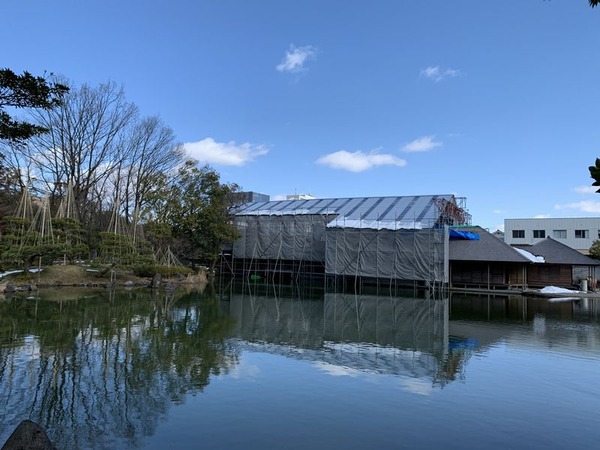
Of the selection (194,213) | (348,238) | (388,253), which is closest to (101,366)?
(388,253)

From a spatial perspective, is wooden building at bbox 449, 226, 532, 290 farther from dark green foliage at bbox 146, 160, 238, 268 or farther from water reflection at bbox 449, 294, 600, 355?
dark green foliage at bbox 146, 160, 238, 268

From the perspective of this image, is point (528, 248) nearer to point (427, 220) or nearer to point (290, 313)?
point (427, 220)

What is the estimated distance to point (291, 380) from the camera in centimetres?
657

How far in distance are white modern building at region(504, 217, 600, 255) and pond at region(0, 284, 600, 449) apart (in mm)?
29141

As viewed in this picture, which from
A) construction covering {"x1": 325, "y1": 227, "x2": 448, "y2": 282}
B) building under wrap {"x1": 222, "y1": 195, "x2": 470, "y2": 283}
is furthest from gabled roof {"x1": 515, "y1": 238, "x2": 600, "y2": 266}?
construction covering {"x1": 325, "y1": 227, "x2": 448, "y2": 282}

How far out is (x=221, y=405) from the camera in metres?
5.30

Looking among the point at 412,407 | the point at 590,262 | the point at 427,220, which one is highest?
the point at 427,220

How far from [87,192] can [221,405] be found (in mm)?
24406

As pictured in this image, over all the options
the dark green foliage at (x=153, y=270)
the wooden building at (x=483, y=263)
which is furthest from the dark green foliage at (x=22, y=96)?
the wooden building at (x=483, y=263)

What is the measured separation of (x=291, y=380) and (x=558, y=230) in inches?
1544

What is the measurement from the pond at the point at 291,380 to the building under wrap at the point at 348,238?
11.0 m

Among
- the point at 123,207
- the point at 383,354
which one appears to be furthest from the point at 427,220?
the point at 123,207

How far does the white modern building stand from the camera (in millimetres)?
37094

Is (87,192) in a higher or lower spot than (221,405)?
higher
